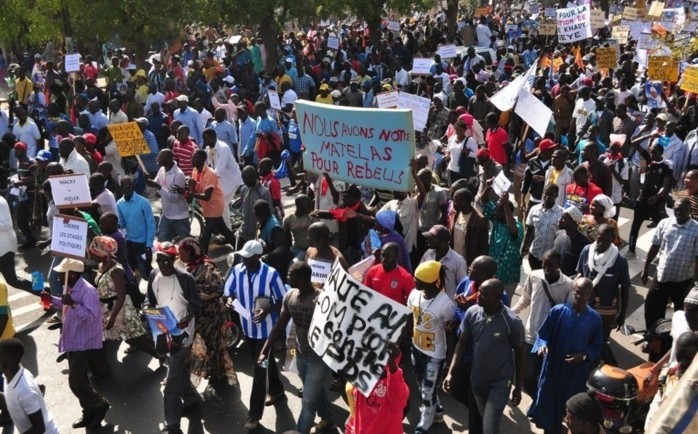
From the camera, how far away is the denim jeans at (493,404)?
5.54 metres

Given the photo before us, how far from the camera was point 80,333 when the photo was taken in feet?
21.3

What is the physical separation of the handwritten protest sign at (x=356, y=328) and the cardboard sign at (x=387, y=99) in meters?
6.83

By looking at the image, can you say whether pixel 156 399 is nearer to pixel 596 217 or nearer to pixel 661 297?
pixel 596 217

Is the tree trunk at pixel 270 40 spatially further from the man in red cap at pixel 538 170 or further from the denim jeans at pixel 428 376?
the denim jeans at pixel 428 376

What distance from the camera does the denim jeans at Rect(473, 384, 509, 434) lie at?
5539 mm

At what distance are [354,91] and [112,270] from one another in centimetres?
994

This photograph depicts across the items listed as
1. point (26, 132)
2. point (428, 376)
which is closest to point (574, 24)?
point (26, 132)

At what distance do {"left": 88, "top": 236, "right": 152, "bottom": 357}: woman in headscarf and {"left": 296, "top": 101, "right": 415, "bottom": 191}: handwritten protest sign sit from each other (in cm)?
240

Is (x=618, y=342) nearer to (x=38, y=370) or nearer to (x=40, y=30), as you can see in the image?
(x=38, y=370)

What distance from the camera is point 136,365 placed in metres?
7.86

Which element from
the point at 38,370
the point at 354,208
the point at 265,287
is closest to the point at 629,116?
the point at 354,208

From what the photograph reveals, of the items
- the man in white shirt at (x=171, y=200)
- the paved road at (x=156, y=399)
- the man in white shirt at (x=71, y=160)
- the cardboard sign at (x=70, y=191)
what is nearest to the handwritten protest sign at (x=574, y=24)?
the paved road at (x=156, y=399)

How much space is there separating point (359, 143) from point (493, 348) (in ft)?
10.2

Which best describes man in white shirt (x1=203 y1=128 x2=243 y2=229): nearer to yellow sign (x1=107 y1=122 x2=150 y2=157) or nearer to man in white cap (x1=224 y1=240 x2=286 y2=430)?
yellow sign (x1=107 y1=122 x2=150 y2=157)
